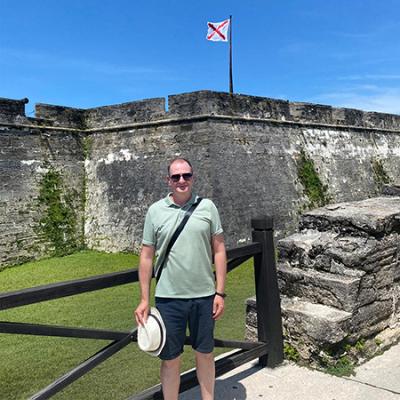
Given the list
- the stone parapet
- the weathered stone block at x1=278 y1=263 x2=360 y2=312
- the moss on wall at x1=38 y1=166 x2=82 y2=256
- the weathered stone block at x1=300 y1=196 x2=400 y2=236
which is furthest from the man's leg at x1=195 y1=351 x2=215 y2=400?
the stone parapet

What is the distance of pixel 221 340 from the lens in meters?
3.02

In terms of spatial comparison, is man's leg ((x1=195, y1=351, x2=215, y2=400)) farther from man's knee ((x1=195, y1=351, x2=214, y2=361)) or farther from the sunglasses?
the sunglasses

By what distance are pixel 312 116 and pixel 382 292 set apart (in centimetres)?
1115

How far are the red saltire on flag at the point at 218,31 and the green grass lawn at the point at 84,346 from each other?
8963mm

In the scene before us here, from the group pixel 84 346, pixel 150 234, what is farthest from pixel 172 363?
pixel 84 346

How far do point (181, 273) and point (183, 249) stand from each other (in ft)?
0.46

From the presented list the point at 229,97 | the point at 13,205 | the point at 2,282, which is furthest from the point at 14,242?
the point at 229,97

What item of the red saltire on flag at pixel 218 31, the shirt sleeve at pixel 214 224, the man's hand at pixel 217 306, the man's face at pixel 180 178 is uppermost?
the red saltire on flag at pixel 218 31

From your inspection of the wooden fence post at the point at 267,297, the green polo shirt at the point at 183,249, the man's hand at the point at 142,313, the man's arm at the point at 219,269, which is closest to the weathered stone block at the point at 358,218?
the wooden fence post at the point at 267,297

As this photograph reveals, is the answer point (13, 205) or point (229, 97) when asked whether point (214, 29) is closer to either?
point (229, 97)

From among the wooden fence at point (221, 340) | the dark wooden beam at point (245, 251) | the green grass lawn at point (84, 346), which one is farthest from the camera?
the green grass lawn at point (84, 346)

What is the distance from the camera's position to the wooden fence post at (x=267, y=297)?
337 cm

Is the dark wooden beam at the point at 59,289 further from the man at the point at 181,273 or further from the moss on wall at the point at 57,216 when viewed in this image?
the moss on wall at the point at 57,216

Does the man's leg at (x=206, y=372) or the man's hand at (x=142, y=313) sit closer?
the man's hand at (x=142, y=313)
